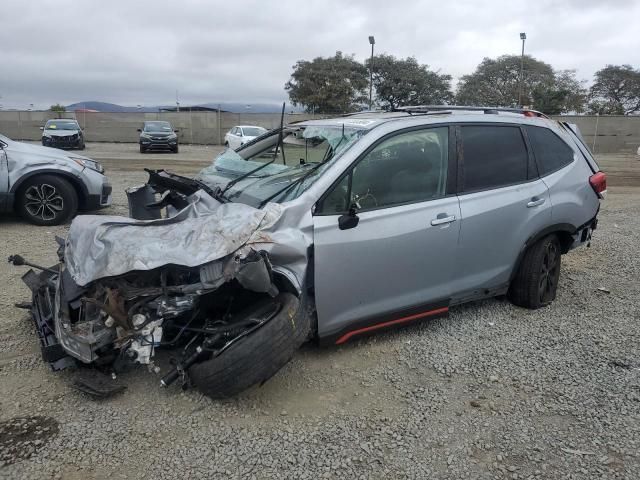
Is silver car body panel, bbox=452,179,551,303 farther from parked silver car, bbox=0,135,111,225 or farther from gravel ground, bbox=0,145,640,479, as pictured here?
parked silver car, bbox=0,135,111,225

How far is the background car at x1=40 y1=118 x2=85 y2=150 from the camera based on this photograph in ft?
78.4

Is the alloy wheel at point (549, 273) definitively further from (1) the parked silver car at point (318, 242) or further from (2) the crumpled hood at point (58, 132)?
(2) the crumpled hood at point (58, 132)

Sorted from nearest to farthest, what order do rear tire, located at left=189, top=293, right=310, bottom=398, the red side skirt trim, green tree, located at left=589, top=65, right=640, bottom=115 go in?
rear tire, located at left=189, top=293, right=310, bottom=398, the red side skirt trim, green tree, located at left=589, top=65, right=640, bottom=115

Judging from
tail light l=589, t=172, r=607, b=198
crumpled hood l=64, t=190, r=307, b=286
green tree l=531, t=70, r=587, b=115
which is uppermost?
green tree l=531, t=70, r=587, b=115

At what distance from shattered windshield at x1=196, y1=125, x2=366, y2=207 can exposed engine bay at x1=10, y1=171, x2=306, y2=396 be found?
0.34 meters

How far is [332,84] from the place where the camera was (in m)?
46.4

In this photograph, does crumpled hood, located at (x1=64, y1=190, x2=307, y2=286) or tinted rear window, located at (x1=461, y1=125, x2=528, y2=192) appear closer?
crumpled hood, located at (x1=64, y1=190, x2=307, y2=286)

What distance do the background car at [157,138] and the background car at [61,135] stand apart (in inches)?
120

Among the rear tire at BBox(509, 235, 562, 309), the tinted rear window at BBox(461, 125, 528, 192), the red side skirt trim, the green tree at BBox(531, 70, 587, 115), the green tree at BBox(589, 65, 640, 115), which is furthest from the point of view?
the green tree at BBox(589, 65, 640, 115)

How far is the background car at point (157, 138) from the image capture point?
24320mm

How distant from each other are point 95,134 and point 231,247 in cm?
3642

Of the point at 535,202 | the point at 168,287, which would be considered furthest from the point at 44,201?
the point at 535,202

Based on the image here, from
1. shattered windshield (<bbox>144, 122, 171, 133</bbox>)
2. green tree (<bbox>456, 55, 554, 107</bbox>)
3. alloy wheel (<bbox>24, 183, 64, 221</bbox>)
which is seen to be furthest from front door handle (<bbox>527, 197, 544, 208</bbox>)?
green tree (<bbox>456, 55, 554, 107</bbox>)

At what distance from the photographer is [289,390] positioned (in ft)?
11.0
